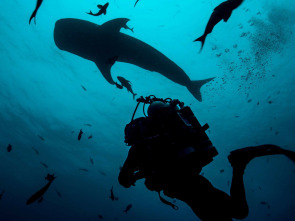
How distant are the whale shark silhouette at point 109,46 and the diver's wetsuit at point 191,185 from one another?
271 inches

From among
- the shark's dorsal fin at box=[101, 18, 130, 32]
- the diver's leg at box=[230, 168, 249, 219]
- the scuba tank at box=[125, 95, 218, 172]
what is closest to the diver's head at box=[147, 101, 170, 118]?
the scuba tank at box=[125, 95, 218, 172]

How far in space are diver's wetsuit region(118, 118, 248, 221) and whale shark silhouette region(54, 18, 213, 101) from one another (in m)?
6.88

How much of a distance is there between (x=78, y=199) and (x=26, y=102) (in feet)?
143

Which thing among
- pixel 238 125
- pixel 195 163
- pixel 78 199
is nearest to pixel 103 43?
pixel 195 163

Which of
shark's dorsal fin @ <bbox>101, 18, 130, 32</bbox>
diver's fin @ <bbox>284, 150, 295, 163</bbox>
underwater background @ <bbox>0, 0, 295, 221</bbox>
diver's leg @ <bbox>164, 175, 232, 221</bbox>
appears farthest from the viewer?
underwater background @ <bbox>0, 0, 295, 221</bbox>

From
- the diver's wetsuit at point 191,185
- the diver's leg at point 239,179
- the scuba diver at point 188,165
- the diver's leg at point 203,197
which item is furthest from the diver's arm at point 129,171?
the diver's leg at point 239,179

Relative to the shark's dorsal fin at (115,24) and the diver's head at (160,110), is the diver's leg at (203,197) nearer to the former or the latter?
the diver's head at (160,110)

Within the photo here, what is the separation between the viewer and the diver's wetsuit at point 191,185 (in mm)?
2767

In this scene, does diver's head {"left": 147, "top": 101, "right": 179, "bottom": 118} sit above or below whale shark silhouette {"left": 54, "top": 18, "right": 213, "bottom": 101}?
below

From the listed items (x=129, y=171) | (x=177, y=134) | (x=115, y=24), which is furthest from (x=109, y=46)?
(x=177, y=134)

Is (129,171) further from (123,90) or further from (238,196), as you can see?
(123,90)

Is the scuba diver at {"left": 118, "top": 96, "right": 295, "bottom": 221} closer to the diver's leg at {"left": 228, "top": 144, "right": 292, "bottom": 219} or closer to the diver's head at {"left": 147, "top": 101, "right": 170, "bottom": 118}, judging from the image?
the diver's leg at {"left": 228, "top": 144, "right": 292, "bottom": 219}

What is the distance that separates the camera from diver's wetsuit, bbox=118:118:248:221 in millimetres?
2767

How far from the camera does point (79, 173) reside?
138 feet
